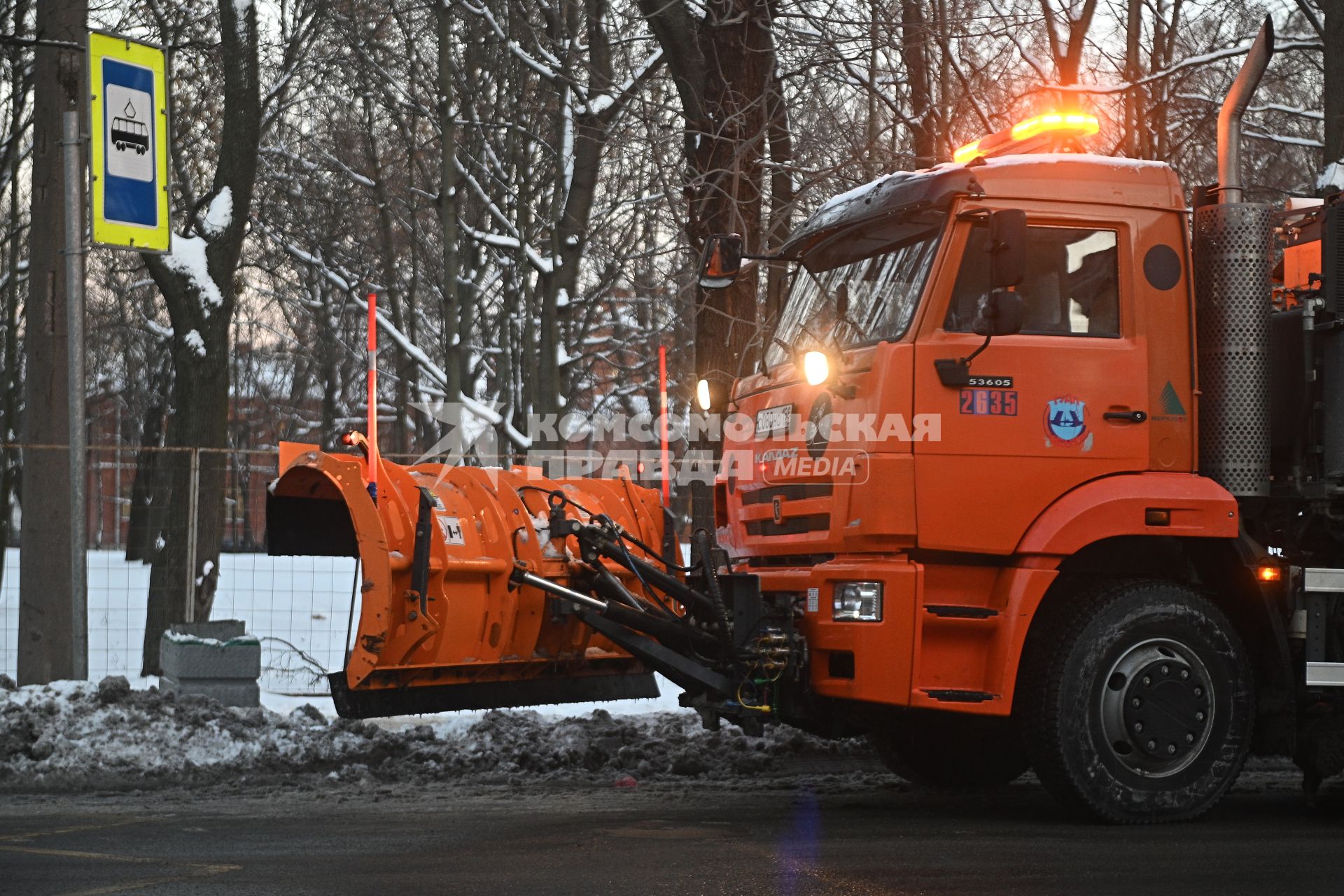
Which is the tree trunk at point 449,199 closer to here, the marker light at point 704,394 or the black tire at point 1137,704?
the marker light at point 704,394

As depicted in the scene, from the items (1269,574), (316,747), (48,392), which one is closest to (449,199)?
(48,392)

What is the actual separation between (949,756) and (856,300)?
271 cm

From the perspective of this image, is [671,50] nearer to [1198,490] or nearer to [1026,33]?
[1026,33]

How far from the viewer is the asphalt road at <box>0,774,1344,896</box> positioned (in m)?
5.37

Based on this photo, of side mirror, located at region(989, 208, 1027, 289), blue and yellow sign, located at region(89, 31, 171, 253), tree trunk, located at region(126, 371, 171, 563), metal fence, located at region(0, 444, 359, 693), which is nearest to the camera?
side mirror, located at region(989, 208, 1027, 289)

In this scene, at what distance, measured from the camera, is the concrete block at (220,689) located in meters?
9.20

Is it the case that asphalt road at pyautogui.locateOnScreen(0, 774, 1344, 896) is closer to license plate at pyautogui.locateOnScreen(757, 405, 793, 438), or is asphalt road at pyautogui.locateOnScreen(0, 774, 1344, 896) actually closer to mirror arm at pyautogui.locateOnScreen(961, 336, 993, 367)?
license plate at pyautogui.locateOnScreen(757, 405, 793, 438)

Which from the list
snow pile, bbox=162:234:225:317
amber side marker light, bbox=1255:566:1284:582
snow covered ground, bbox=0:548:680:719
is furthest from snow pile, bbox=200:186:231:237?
amber side marker light, bbox=1255:566:1284:582

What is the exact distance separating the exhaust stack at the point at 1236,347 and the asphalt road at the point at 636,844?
5.56ft

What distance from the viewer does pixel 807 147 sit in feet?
40.4

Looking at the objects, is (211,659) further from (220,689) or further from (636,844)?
(636,844)

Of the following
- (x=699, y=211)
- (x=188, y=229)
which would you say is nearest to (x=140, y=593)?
(x=188, y=229)

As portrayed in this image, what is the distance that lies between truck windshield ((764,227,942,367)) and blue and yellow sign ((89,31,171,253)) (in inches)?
171

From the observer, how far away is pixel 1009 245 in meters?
6.23
